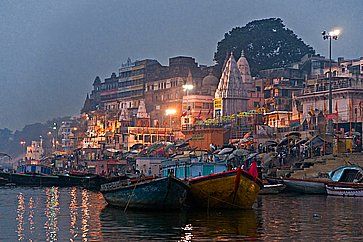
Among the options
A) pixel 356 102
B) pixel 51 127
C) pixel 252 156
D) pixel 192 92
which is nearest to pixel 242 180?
pixel 252 156

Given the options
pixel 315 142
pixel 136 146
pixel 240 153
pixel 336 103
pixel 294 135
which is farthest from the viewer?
pixel 136 146

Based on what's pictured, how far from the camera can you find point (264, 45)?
284ft

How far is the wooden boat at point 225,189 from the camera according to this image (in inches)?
811

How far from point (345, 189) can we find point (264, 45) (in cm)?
5941

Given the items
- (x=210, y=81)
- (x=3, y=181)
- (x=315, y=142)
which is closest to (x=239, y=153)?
(x=315, y=142)

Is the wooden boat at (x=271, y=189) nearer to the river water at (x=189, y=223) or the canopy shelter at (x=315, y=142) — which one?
Result: the river water at (x=189, y=223)

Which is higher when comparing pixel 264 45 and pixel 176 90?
pixel 264 45

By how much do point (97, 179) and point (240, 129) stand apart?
720 inches

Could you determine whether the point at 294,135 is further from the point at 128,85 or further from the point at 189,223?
the point at 128,85

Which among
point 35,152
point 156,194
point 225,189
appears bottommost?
point 35,152

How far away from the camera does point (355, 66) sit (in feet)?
208

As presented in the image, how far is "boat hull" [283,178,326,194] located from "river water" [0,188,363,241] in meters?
5.10

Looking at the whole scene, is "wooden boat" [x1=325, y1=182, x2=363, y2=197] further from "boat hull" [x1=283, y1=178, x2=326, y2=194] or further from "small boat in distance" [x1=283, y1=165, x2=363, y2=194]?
"boat hull" [x1=283, y1=178, x2=326, y2=194]

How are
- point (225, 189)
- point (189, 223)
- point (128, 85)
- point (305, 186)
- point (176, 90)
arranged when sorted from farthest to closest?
A: 1. point (128, 85)
2. point (176, 90)
3. point (305, 186)
4. point (225, 189)
5. point (189, 223)
